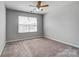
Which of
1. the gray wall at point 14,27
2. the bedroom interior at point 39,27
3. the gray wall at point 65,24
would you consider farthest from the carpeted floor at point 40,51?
the gray wall at point 14,27

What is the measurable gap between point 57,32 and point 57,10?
1.33m

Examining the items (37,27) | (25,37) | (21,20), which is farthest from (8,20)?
(37,27)

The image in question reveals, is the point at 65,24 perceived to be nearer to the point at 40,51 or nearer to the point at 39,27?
the point at 40,51

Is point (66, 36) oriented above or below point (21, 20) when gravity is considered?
below

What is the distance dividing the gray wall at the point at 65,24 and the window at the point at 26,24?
46.0 inches

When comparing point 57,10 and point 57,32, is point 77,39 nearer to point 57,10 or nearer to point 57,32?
point 57,32

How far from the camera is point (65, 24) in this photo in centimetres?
388

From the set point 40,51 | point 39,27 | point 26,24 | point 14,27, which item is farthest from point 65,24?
point 14,27

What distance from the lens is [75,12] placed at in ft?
11.0

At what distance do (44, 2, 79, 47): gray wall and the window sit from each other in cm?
117

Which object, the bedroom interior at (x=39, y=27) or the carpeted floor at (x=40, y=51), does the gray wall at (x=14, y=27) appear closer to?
the bedroom interior at (x=39, y=27)

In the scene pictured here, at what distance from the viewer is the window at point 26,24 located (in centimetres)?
493

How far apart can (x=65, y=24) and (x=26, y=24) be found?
105 inches

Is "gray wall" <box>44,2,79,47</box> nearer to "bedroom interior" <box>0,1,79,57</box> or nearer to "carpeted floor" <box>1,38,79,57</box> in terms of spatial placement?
"bedroom interior" <box>0,1,79,57</box>
